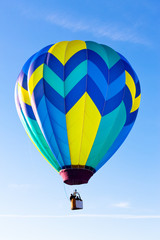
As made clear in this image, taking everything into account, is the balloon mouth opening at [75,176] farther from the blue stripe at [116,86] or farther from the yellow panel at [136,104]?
the yellow panel at [136,104]

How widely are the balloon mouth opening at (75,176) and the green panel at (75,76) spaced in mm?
3292

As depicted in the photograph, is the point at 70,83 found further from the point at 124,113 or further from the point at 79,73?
the point at 124,113

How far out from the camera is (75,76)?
2405 centimetres

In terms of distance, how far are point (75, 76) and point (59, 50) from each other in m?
1.71

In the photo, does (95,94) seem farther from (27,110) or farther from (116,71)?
(27,110)

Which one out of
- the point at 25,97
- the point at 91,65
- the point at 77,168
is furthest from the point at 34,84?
the point at 77,168

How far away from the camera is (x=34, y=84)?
80.4 ft

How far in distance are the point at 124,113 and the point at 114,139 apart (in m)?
1.24

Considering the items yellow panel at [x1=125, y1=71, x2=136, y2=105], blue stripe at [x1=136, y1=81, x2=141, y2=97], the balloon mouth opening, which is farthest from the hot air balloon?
blue stripe at [x1=136, y1=81, x2=141, y2=97]

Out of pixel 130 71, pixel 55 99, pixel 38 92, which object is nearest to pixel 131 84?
pixel 130 71

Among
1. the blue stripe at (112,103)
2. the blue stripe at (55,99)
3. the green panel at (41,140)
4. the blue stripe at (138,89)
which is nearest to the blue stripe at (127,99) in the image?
the blue stripe at (112,103)

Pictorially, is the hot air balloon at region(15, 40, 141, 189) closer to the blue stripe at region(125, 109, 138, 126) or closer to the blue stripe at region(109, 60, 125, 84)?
the blue stripe at region(109, 60, 125, 84)

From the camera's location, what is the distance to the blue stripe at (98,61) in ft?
80.1

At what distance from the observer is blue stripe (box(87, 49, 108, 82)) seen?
2442 centimetres
